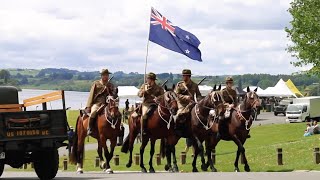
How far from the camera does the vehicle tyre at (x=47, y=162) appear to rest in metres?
20.5

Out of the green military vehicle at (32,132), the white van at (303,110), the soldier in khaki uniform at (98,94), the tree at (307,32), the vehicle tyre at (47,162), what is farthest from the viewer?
the white van at (303,110)

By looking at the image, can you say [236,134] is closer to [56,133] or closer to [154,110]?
[154,110]

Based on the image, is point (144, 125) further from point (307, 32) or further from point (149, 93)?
point (307, 32)

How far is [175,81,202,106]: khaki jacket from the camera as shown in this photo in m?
24.9

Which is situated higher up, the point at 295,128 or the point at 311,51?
the point at 311,51

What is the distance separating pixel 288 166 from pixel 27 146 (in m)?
9.60

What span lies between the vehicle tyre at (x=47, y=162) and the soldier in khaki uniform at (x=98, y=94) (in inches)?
144

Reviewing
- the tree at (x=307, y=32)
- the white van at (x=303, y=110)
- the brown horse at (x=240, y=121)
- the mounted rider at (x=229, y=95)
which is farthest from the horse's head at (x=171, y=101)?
the white van at (x=303, y=110)

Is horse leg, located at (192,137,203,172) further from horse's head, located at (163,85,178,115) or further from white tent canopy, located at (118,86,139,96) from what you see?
white tent canopy, located at (118,86,139,96)

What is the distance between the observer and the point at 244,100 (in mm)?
25188

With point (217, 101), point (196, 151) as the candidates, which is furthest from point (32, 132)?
point (196, 151)

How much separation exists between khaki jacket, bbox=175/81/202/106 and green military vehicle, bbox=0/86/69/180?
17.3 ft

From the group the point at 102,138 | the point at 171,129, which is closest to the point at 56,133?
the point at 102,138

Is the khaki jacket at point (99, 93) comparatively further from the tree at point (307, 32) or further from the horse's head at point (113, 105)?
the tree at point (307, 32)
